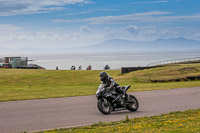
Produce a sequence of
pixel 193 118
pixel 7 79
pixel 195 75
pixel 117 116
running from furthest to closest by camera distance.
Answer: pixel 7 79, pixel 195 75, pixel 117 116, pixel 193 118

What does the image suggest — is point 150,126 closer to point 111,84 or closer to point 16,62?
point 111,84

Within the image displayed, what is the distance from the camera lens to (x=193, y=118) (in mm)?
10016

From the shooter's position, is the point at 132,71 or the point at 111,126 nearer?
the point at 111,126

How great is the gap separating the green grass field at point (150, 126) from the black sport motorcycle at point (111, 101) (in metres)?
1.79

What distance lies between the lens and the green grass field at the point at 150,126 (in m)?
A: 8.19

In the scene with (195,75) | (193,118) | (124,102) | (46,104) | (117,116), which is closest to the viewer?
(193,118)

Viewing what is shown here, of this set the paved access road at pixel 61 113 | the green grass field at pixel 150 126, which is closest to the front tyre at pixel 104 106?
the paved access road at pixel 61 113

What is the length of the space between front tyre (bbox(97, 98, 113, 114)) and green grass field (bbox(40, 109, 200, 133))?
1.71m

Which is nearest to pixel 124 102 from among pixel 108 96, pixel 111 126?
pixel 108 96

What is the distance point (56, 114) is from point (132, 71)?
28355 mm

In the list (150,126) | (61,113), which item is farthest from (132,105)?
(150,126)

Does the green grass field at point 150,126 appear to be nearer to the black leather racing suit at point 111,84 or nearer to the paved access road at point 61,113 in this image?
the paved access road at point 61,113

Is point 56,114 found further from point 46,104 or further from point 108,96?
point 46,104

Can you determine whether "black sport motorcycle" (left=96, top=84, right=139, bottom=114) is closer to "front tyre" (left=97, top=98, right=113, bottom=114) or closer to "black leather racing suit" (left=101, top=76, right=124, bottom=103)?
"front tyre" (left=97, top=98, right=113, bottom=114)
